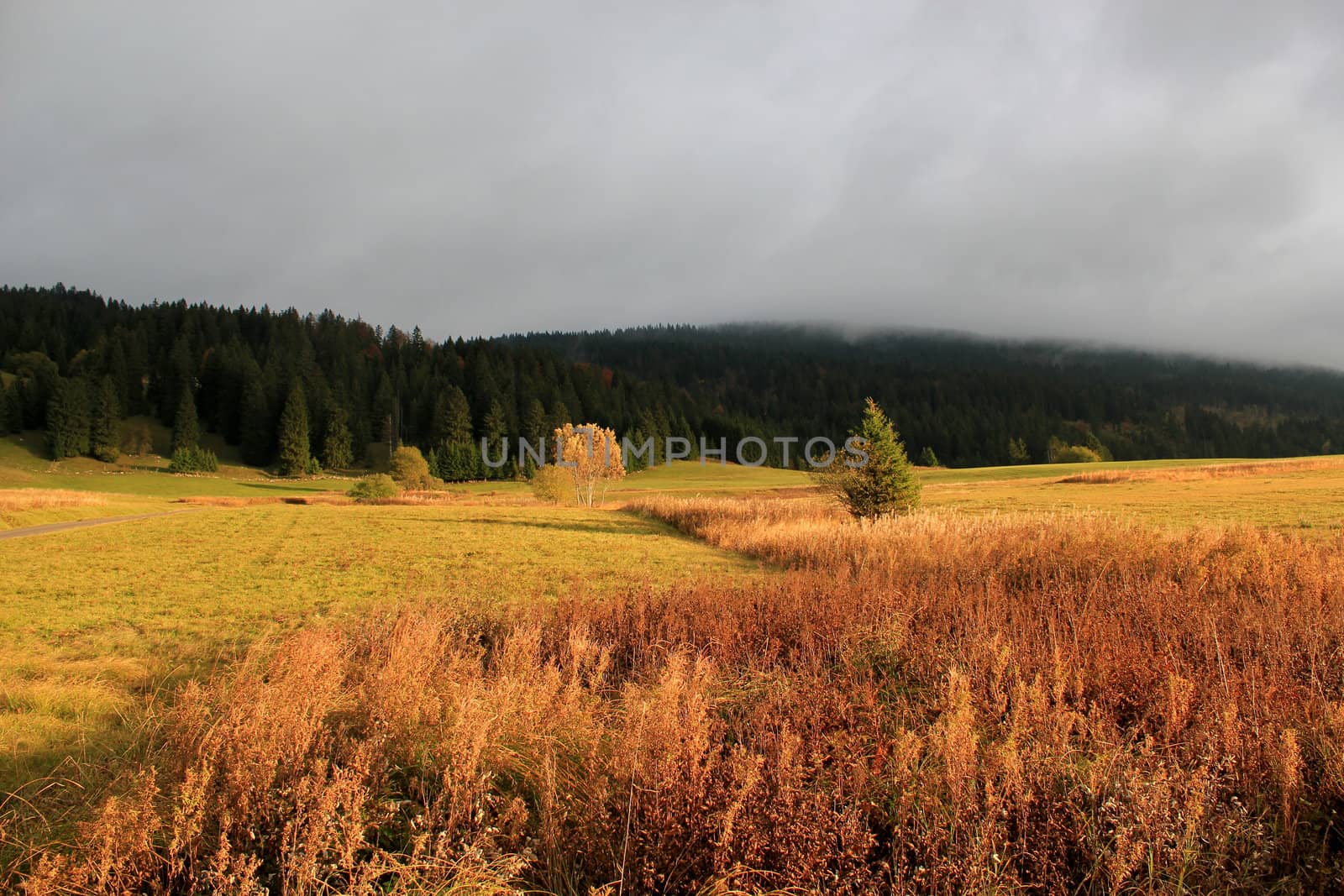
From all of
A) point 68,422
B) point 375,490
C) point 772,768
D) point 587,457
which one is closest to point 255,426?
point 68,422

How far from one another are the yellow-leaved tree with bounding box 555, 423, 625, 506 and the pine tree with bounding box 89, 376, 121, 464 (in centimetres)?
6653

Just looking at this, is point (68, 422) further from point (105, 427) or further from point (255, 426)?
point (255, 426)

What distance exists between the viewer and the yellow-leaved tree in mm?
57438

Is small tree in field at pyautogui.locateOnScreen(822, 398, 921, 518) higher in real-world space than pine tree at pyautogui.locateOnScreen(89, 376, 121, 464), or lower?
lower

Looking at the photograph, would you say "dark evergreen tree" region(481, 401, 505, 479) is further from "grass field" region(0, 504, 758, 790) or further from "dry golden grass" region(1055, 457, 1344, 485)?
"grass field" region(0, 504, 758, 790)

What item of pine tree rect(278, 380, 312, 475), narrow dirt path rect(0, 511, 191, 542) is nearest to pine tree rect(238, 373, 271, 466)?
pine tree rect(278, 380, 312, 475)

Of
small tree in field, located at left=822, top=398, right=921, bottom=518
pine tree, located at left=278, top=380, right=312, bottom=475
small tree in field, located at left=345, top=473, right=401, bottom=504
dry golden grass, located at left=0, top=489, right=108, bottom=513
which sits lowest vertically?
small tree in field, located at left=345, top=473, right=401, bottom=504

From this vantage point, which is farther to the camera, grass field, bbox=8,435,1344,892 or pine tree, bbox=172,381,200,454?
pine tree, bbox=172,381,200,454

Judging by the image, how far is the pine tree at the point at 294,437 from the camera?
8831 centimetres

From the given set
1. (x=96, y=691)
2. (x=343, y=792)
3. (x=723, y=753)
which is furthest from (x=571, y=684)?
(x=96, y=691)

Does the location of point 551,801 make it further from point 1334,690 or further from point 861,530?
point 861,530

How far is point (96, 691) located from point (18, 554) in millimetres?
16275

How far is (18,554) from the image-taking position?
1736 cm

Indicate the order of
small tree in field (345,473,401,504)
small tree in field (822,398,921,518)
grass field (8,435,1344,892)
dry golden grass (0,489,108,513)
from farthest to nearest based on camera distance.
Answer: small tree in field (345,473,401,504)
dry golden grass (0,489,108,513)
small tree in field (822,398,921,518)
grass field (8,435,1344,892)
